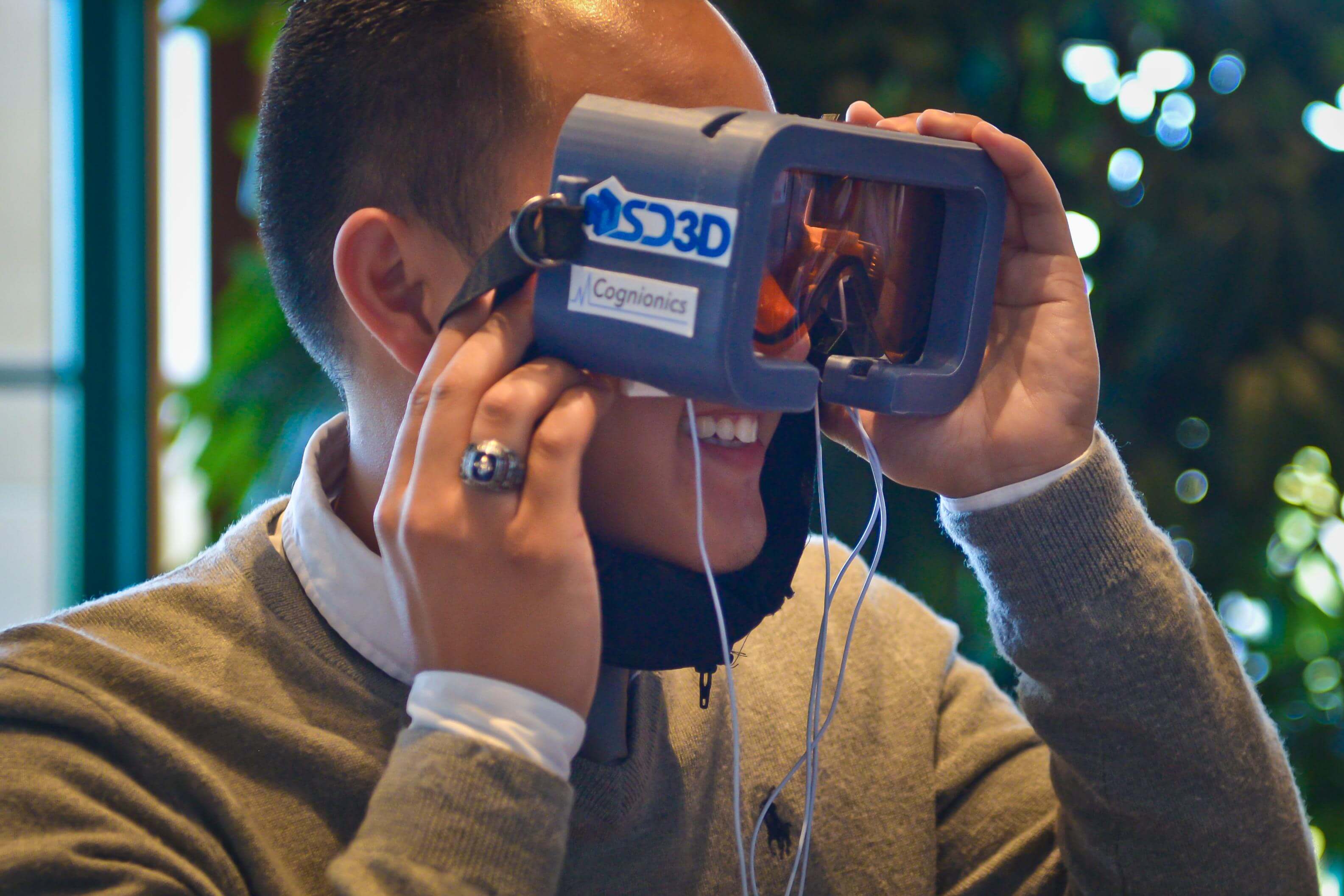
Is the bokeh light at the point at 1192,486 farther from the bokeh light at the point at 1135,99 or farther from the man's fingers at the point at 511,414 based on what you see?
the man's fingers at the point at 511,414

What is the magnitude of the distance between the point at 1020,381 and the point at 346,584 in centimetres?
64

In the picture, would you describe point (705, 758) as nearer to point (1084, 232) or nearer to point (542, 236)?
point (542, 236)

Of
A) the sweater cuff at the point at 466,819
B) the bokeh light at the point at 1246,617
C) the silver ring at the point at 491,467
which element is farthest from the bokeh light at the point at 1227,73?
the sweater cuff at the point at 466,819

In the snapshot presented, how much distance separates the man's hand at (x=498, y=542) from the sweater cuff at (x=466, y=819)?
6 centimetres

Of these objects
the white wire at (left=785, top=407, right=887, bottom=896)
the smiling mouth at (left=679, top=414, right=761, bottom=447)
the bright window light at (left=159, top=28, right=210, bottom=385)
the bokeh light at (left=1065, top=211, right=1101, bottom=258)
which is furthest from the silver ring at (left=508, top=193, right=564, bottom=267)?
the bright window light at (left=159, top=28, right=210, bottom=385)

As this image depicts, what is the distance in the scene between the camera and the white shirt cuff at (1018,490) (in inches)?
40.2

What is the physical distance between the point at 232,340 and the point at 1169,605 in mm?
1456

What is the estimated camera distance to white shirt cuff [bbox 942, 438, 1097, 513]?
3.35 feet

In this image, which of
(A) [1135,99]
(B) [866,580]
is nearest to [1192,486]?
(A) [1135,99]

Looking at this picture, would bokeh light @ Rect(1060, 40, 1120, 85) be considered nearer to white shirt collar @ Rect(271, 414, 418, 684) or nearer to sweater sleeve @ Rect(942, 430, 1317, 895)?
sweater sleeve @ Rect(942, 430, 1317, 895)

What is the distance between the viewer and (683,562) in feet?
3.21

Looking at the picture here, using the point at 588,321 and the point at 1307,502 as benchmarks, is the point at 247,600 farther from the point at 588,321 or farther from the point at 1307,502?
the point at 1307,502

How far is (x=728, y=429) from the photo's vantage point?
3.30ft

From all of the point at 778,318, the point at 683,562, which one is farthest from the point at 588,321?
the point at 683,562
